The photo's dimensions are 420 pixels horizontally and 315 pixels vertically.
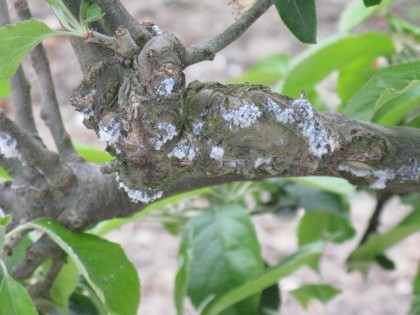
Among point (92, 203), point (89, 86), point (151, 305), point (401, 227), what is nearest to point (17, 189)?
point (92, 203)

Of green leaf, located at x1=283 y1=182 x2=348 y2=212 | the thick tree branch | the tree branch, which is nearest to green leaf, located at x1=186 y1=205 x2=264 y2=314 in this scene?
green leaf, located at x1=283 y1=182 x2=348 y2=212

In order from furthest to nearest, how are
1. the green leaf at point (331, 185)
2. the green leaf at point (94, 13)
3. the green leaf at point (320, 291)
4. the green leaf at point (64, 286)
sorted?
the green leaf at point (320, 291) < the green leaf at point (331, 185) < the green leaf at point (64, 286) < the green leaf at point (94, 13)

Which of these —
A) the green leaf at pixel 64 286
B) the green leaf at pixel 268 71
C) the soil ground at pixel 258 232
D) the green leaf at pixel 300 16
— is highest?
the green leaf at pixel 300 16

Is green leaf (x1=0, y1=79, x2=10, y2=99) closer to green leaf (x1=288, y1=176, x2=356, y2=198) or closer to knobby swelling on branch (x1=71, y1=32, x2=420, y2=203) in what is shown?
knobby swelling on branch (x1=71, y1=32, x2=420, y2=203)

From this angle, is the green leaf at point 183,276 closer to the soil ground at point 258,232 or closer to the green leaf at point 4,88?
the green leaf at point 4,88

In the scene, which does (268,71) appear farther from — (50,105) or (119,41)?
(119,41)

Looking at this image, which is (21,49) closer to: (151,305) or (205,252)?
(205,252)

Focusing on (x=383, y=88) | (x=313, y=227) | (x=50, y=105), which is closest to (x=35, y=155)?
(x=50, y=105)

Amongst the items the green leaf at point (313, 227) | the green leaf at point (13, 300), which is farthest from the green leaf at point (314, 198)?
the green leaf at point (13, 300)
